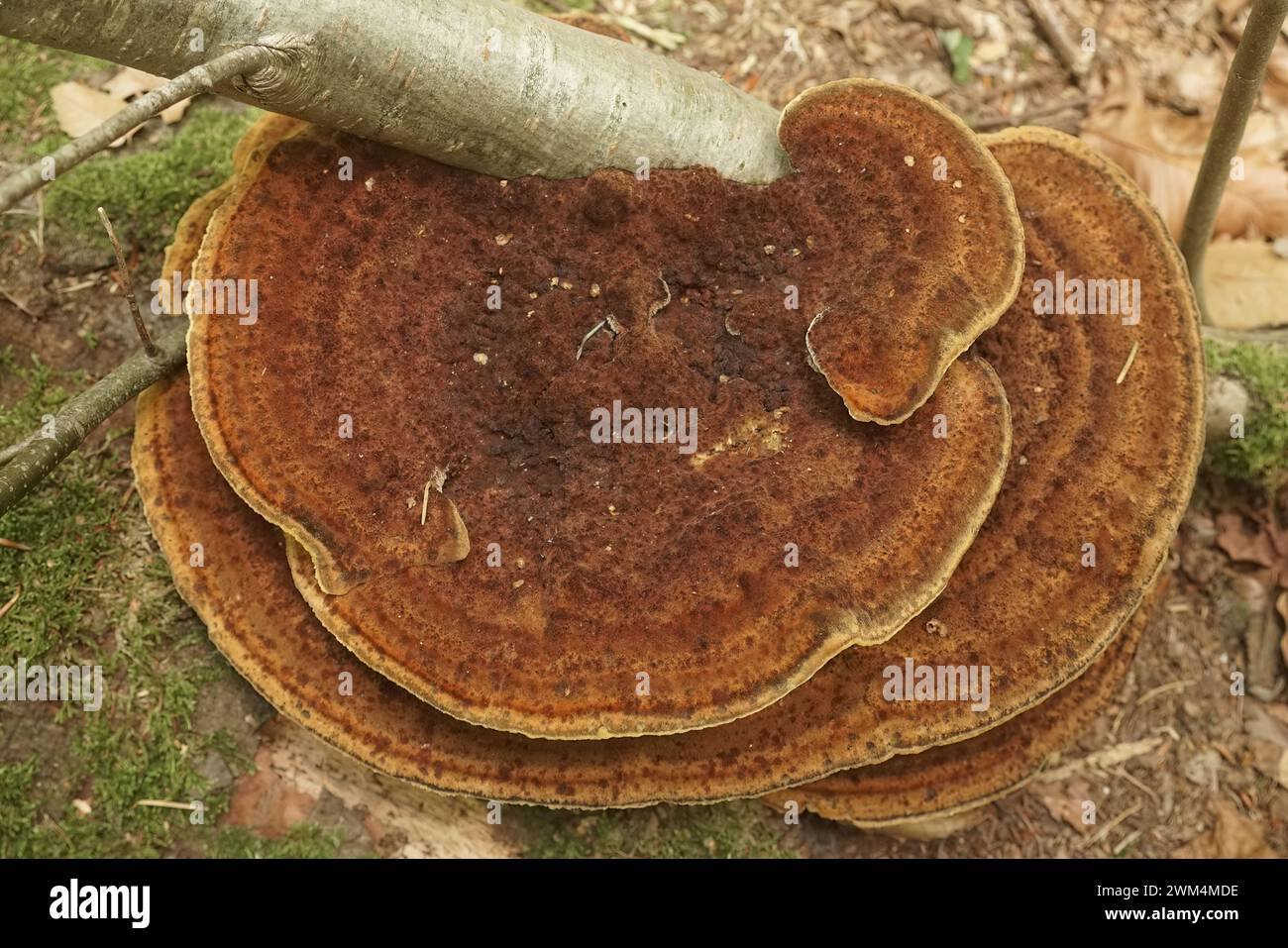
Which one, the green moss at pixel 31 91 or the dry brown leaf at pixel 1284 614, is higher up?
the green moss at pixel 31 91

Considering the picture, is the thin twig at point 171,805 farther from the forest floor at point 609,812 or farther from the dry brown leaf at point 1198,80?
Result: the dry brown leaf at point 1198,80

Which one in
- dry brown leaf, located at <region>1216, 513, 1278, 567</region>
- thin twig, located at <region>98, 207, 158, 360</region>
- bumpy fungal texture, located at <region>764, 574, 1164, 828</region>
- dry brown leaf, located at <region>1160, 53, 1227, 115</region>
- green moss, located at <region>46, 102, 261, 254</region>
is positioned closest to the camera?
thin twig, located at <region>98, 207, 158, 360</region>

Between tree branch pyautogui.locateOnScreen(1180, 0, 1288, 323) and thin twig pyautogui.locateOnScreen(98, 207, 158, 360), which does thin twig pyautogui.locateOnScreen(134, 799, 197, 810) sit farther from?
tree branch pyautogui.locateOnScreen(1180, 0, 1288, 323)

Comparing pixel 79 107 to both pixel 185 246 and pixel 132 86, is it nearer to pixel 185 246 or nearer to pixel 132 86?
pixel 132 86

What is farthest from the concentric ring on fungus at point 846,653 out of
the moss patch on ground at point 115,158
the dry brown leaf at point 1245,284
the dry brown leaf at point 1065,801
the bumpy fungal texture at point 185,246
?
the dry brown leaf at point 1245,284

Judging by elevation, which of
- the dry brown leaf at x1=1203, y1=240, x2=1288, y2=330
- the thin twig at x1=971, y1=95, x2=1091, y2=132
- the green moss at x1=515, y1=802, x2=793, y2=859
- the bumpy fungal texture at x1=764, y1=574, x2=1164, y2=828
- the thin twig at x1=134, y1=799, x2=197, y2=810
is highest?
the thin twig at x1=971, y1=95, x2=1091, y2=132

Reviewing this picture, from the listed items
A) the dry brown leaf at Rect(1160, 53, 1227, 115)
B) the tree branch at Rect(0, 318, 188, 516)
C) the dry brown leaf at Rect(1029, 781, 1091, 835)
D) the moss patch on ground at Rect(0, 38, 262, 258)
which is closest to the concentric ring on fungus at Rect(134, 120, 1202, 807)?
the tree branch at Rect(0, 318, 188, 516)
